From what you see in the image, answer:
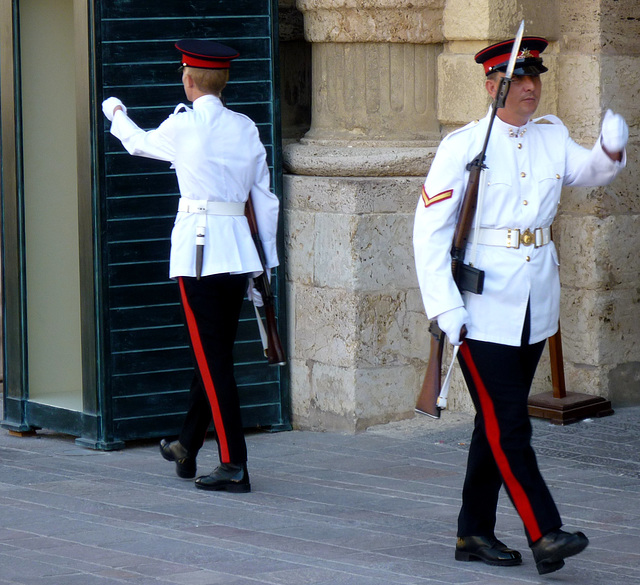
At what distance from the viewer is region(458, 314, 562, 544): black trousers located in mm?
4293

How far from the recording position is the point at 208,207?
557cm

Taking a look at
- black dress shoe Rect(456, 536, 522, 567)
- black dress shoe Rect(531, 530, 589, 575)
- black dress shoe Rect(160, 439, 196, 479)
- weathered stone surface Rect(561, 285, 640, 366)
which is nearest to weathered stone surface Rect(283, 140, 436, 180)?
weathered stone surface Rect(561, 285, 640, 366)

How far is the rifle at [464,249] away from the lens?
14.2ft

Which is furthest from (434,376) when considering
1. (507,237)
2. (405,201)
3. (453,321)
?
(405,201)

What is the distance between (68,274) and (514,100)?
326cm

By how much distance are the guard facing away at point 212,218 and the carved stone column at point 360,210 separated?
1.04 metres

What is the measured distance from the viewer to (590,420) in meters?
6.62

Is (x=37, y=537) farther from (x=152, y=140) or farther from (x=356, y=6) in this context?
(x=356, y=6)

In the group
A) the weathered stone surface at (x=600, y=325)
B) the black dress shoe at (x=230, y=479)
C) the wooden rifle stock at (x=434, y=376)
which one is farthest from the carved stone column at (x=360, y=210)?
the wooden rifle stock at (x=434, y=376)

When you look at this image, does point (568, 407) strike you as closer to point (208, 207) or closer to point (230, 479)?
point (230, 479)

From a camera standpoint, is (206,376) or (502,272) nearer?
(502,272)

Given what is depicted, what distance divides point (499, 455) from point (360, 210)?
243 centimetres

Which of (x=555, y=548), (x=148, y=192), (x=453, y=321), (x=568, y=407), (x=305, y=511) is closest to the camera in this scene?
(x=555, y=548)

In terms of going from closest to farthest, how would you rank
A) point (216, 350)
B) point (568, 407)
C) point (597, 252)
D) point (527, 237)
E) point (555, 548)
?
point (555, 548), point (527, 237), point (216, 350), point (568, 407), point (597, 252)
